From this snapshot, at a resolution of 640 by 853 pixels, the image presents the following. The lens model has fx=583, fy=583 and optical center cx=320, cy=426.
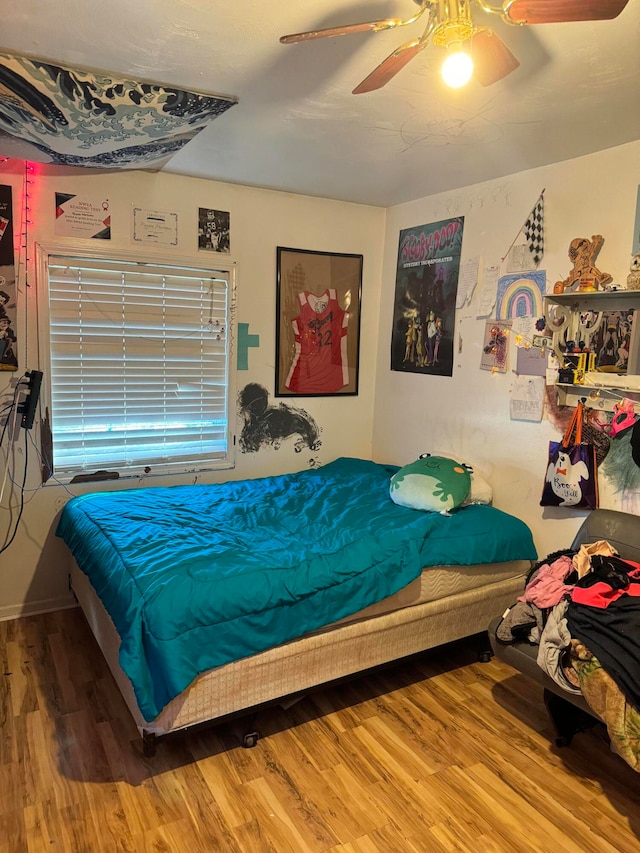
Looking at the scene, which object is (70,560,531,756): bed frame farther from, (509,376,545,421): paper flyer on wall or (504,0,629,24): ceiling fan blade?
(504,0,629,24): ceiling fan blade

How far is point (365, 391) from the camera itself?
159 inches

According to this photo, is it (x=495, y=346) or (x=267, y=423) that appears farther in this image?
(x=267, y=423)

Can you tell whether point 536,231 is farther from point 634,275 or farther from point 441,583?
point 441,583

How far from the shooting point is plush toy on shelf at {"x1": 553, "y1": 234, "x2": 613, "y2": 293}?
2551mm

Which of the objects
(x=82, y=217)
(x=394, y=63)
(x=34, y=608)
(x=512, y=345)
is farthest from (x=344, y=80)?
(x=34, y=608)

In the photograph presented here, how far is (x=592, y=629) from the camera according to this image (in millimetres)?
1973

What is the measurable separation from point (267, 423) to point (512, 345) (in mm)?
1552

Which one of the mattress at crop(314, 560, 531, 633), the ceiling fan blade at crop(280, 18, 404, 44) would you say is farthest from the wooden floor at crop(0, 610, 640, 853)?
the ceiling fan blade at crop(280, 18, 404, 44)

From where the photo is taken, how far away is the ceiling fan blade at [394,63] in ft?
4.60

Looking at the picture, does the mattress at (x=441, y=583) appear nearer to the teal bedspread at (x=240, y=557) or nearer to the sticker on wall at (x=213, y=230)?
the teal bedspread at (x=240, y=557)

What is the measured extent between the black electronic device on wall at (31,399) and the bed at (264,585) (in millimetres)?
483

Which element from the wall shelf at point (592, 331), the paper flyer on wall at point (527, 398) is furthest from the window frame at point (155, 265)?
the wall shelf at point (592, 331)

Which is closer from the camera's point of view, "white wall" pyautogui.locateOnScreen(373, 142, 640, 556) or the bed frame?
the bed frame

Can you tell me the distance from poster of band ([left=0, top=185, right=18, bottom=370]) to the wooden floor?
1.49 m
